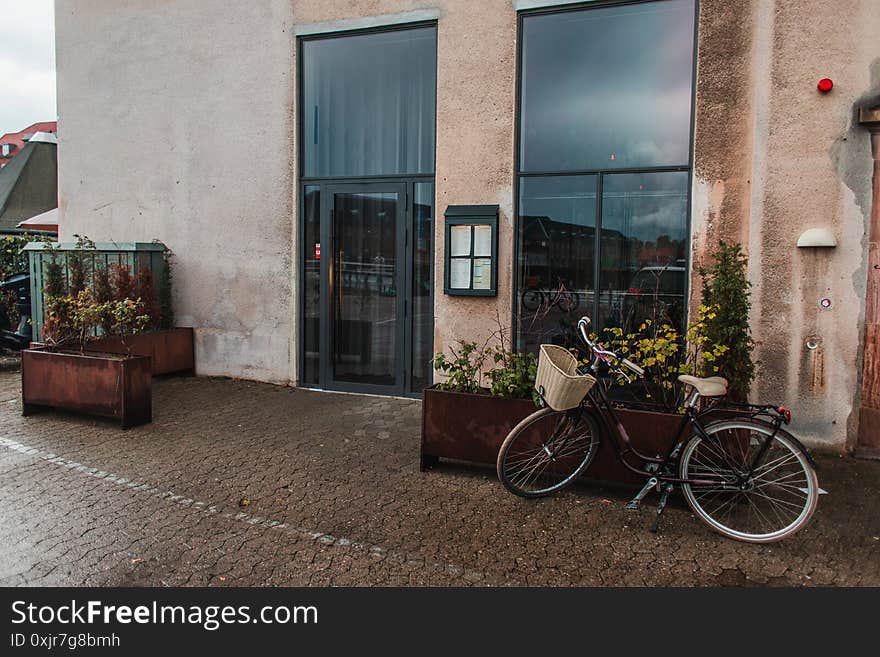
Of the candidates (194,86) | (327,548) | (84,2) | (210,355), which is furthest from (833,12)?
(84,2)

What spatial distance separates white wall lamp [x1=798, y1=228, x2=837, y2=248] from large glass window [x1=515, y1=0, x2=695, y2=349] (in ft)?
3.47

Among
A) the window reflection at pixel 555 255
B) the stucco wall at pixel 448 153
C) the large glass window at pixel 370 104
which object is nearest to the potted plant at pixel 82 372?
the stucco wall at pixel 448 153

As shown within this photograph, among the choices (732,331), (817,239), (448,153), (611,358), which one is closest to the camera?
(611,358)

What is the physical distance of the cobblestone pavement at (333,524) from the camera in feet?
12.1

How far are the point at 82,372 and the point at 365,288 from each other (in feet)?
10.2

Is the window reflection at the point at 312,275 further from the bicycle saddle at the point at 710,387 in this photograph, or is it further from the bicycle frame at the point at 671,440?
the bicycle saddle at the point at 710,387

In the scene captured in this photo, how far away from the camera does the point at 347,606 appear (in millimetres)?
3332

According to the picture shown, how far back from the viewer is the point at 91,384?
6.48m

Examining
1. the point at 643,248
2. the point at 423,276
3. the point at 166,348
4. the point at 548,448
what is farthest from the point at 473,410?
the point at 166,348

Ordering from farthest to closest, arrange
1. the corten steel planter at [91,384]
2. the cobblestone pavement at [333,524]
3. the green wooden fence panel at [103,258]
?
the green wooden fence panel at [103,258] < the corten steel planter at [91,384] < the cobblestone pavement at [333,524]

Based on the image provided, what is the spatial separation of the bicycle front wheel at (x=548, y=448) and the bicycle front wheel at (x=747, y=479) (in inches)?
26.9

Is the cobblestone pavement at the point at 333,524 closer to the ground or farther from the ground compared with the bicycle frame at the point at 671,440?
closer to the ground

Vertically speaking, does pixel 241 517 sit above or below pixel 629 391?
below
